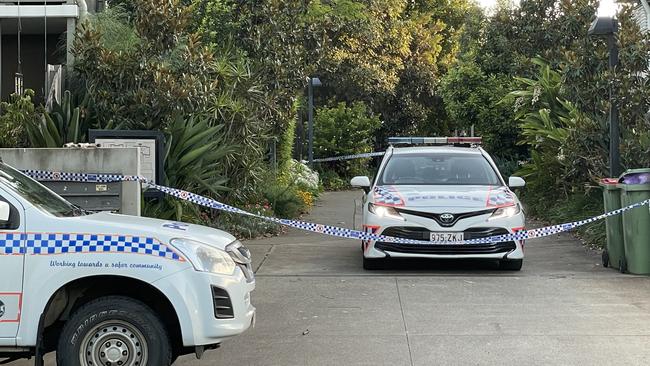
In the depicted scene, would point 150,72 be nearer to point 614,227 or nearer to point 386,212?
point 386,212

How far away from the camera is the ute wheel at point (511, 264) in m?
9.93

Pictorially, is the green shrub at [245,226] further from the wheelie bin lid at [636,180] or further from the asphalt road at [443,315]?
the wheelie bin lid at [636,180]

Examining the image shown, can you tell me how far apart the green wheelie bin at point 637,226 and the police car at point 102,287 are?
5.62m

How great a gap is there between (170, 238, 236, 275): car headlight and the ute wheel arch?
0.28 meters

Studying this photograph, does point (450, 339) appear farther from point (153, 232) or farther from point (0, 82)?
point (0, 82)

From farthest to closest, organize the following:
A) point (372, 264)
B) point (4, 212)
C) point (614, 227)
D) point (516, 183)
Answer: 1. point (516, 183)
2. point (372, 264)
3. point (614, 227)
4. point (4, 212)

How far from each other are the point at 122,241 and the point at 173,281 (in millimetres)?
383

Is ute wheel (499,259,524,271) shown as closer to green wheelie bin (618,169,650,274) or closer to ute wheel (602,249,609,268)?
ute wheel (602,249,609,268)

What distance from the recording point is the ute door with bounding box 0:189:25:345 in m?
5.12

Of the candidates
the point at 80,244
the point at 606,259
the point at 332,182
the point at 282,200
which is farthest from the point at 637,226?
the point at 332,182

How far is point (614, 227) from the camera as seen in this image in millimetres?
9945

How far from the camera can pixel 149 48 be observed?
12.3 metres

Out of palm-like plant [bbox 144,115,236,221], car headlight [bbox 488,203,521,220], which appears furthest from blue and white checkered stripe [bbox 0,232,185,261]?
palm-like plant [bbox 144,115,236,221]

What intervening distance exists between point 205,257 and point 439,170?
6.04 metres
